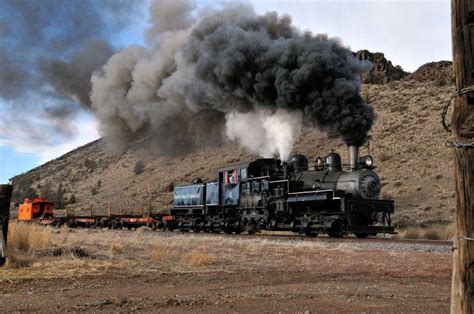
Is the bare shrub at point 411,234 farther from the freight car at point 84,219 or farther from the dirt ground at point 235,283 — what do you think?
the freight car at point 84,219

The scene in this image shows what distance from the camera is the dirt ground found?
21.0 ft

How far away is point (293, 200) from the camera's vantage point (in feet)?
66.0

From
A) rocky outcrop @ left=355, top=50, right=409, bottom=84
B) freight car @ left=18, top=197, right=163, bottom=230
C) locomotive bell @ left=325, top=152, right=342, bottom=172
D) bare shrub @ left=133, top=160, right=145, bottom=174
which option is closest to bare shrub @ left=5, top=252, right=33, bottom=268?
locomotive bell @ left=325, top=152, right=342, bottom=172

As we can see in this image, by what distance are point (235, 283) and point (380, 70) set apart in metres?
65.4

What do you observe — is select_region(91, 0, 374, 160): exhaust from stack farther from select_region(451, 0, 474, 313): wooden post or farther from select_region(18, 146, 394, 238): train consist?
select_region(451, 0, 474, 313): wooden post

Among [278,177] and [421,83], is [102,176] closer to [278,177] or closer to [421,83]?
[421,83]

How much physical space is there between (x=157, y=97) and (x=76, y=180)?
44073mm

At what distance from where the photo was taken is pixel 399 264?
35.6 feet

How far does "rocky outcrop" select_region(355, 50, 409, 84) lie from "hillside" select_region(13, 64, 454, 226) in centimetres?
478

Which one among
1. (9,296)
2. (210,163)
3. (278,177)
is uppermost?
(210,163)

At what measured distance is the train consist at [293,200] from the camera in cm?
1862

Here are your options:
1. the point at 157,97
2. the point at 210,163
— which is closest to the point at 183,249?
the point at 157,97

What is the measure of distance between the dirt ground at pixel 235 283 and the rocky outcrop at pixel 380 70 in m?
54.0

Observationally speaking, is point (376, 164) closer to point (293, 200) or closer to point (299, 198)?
point (293, 200)
